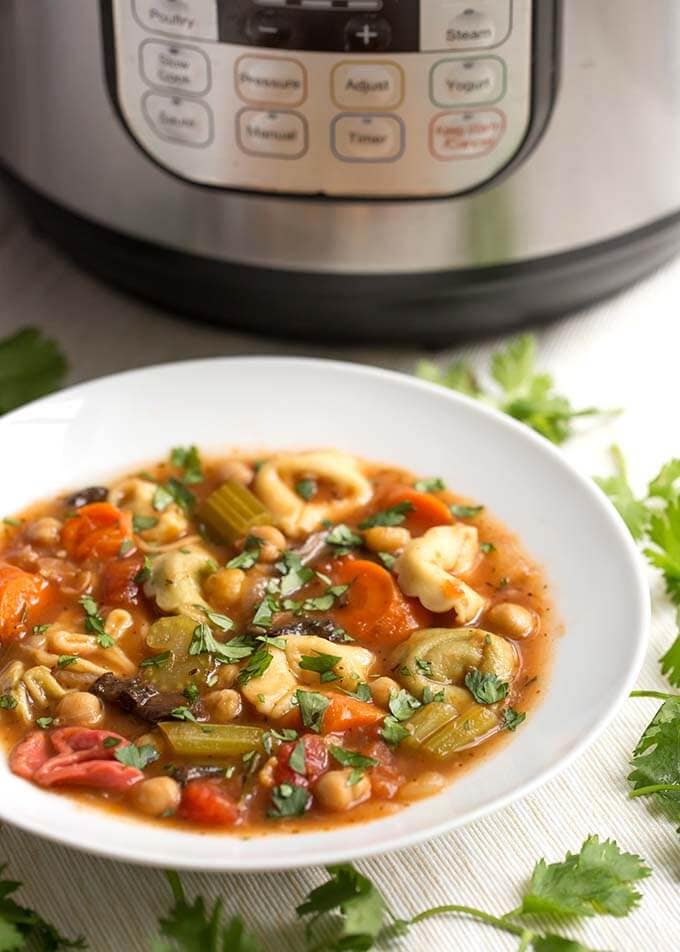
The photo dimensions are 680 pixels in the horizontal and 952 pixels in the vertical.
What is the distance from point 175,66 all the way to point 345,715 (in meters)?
1.06

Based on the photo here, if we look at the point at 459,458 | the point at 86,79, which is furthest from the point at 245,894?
the point at 86,79

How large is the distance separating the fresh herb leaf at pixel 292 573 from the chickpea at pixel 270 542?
0.01 m

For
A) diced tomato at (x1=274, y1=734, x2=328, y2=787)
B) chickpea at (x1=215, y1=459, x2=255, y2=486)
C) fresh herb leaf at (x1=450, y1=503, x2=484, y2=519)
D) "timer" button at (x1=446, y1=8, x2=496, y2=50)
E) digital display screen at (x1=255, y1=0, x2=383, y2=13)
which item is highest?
digital display screen at (x1=255, y1=0, x2=383, y2=13)

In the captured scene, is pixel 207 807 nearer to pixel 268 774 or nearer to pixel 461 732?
pixel 268 774

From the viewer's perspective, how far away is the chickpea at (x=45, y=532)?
1939mm

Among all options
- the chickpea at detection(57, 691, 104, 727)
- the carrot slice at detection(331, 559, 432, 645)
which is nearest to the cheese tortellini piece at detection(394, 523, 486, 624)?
the carrot slice at detection(331, 559, 432, 645)

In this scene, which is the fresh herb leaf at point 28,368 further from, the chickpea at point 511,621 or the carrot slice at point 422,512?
the chickpea at point 511,621

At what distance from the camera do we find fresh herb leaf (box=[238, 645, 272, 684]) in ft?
5.46

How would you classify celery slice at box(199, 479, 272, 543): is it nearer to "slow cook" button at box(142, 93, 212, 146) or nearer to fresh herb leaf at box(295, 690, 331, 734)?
fresh herb leaf at box(295, 690, 331, 734)

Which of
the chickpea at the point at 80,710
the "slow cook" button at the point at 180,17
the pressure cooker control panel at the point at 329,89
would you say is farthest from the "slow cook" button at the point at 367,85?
the chickpea at the point at 80,710

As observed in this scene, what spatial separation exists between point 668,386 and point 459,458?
0.62 m

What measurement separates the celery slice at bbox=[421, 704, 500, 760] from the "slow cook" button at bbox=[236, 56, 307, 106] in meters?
0.98

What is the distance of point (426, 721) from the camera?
163 cm

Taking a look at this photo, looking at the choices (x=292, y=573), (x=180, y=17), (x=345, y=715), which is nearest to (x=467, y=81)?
(x=180, y=17)
